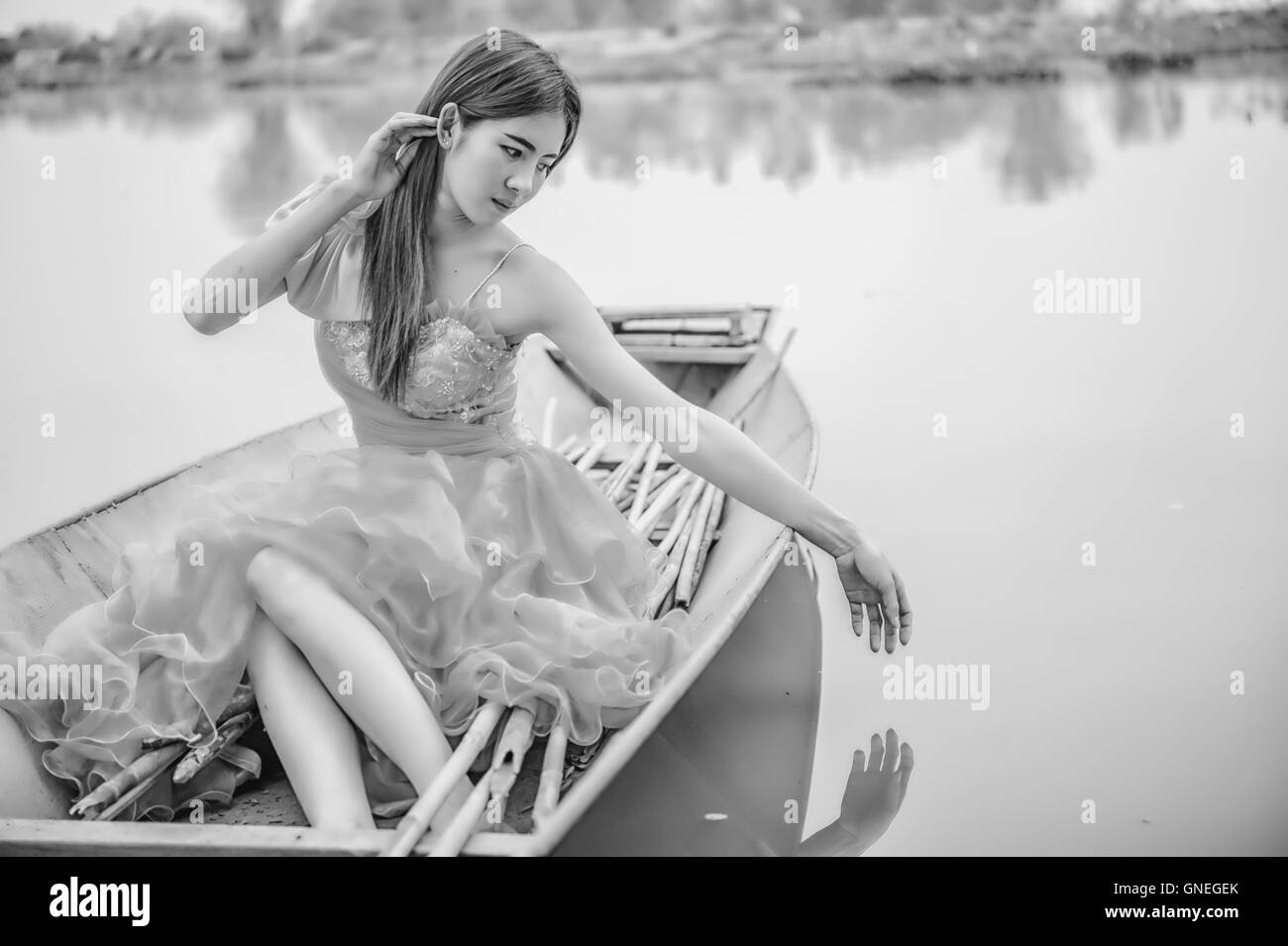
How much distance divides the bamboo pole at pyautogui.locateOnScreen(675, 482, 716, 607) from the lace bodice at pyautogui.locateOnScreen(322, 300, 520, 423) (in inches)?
17.2

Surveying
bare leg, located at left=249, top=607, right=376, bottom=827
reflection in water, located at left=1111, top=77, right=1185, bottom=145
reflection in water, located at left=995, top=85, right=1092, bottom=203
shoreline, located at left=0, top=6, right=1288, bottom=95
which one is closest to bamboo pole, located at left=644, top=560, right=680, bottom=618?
bare leg, located at left=249, top=607, right=376, bottom=827

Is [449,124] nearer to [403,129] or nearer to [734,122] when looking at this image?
[403,129]

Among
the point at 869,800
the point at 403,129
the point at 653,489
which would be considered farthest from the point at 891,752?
the point at 403,129

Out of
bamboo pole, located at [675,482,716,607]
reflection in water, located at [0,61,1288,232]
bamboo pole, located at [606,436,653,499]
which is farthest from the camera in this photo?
reflection in water, located at [0,61,1288,232]

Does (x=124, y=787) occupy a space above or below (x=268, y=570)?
below

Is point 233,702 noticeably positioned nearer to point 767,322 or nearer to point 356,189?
point 356,189

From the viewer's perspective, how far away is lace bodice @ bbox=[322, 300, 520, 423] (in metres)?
1.34

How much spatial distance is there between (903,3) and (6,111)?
4670mm

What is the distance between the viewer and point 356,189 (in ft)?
4.02

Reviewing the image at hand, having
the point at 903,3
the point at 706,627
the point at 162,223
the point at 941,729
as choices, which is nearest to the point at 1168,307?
the point at 941,729

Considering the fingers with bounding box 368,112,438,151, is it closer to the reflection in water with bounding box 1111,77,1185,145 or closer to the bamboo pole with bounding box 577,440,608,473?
the bamboo pole with bounding box 577,440,608,473

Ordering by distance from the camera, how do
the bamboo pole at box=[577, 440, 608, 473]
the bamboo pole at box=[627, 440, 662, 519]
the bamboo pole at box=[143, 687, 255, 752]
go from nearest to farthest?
1. the bamboo pole at box=[143, 687, 255, 752]
2. the bamboo pole at box=[627, 440, 662, 519]
3. the bamboo pole at box=[577, 440, 608, 473]

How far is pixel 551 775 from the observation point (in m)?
1.16

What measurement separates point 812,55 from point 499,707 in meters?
6.74
